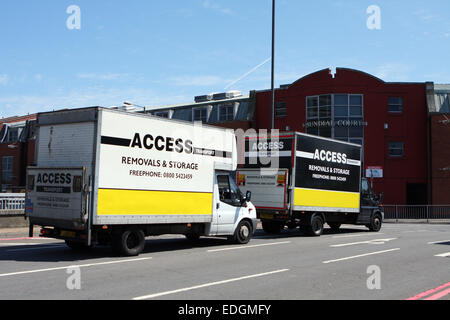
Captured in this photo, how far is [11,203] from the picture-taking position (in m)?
18.8

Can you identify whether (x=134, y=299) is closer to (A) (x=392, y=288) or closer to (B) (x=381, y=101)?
(A) (x=392, y=288)

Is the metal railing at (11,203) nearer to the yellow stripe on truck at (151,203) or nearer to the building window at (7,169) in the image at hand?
the yellow stripe on truck at (151,203)

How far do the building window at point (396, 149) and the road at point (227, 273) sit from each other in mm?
25863

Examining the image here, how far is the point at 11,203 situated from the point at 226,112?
28809 mm

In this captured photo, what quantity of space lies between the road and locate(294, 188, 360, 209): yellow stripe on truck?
3046 millimetres

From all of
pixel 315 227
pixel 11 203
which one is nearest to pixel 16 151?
pixel 11 203

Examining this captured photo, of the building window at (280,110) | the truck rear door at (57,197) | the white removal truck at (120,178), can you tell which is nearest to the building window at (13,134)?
the building window at (280,110)

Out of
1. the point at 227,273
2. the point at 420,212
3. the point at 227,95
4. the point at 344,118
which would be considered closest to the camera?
the point at 227,273

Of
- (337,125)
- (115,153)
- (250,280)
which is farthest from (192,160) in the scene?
(337,125)

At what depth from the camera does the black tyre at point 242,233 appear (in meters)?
14.6

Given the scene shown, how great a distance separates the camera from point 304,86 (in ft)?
133

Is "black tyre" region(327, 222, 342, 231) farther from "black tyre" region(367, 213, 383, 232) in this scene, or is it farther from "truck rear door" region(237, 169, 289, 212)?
"truck rear door" region(237, 169, 289, 212)

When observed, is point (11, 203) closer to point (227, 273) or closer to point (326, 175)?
point (326, 175)
